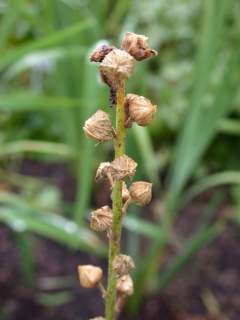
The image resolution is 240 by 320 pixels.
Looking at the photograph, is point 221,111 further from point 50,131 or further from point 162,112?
point 50,131

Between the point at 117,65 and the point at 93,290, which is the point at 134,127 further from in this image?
the point at 117,65

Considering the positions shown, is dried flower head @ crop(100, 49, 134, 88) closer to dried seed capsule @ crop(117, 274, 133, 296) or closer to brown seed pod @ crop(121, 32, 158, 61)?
brown seed pod @ crop(121, 32, 158, 61)

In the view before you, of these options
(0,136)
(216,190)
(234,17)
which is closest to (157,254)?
(216,190)

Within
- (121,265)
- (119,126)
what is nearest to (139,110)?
(119,126)

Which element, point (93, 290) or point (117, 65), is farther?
point (93, 290)

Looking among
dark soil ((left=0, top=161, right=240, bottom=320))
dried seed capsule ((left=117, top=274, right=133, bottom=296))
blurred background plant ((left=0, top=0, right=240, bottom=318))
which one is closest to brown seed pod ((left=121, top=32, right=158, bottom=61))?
dried seed capsule ((left=117, top=274, right=133, bottom=296))
